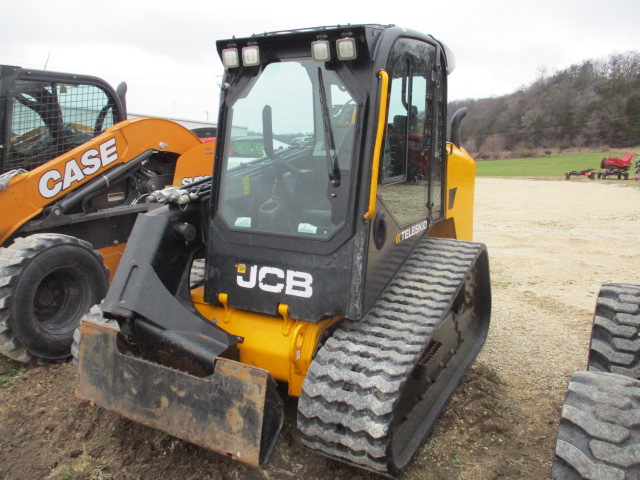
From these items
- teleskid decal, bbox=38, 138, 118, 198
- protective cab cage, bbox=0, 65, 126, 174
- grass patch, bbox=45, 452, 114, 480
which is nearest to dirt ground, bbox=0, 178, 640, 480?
grass patch, bbox=45, 452, 114, 480

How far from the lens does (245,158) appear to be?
3.27 m

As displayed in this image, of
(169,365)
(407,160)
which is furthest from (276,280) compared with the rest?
(407,160)

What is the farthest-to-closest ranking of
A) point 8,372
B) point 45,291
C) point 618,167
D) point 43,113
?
point 618,167
point 43,113
point 45,291
point 8,372

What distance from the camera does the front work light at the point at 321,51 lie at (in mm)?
2770

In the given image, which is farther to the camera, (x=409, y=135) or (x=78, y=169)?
(x=78, y=169)

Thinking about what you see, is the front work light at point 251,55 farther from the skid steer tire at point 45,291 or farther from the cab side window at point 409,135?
the skid steer tire at point 45,291

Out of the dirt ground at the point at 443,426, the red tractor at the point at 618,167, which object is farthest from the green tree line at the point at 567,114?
the dirt ground at the point at 443,426

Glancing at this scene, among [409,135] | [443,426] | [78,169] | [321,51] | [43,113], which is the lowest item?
[443,426]

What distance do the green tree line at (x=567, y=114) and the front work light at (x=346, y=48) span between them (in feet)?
169

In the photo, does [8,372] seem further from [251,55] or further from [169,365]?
[251,55]

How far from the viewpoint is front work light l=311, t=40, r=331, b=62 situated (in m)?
2.77

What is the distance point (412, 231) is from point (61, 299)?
2934 millimetres

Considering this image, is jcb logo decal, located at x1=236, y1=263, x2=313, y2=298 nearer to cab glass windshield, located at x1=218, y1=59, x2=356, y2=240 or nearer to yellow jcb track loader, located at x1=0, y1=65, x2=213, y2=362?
cab glass windshield, located at x1=218, y1=59, x2=356, y2=240

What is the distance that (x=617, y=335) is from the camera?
2.96m
